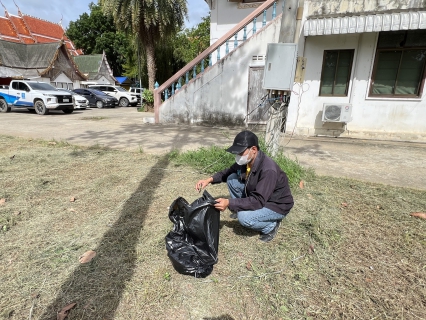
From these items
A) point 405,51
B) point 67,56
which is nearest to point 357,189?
point 405,51

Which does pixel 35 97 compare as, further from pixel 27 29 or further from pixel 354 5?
pixel 27 29

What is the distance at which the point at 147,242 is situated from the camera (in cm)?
237

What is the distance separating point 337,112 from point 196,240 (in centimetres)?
643

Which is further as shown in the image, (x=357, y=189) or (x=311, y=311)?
(x=357, y=189)

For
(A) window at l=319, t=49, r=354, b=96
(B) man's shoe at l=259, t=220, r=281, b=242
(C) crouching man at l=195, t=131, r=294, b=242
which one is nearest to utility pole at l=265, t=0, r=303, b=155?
(C) crouching man at l=195, t=131, r=294, b=242

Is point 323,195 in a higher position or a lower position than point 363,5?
lower

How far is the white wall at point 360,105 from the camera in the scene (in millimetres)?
6836

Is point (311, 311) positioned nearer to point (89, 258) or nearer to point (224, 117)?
point (89, 258)

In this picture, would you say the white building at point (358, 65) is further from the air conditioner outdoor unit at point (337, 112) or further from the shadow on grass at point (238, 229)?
the shadow on grass at point (238, 229)

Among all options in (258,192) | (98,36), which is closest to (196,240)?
(258,192)

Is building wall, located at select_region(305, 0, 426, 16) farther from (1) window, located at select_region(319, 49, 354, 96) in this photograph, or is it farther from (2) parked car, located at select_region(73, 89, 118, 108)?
(2) parked car, located at select_region(73, 89, 118, 108)

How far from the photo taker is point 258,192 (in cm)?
208

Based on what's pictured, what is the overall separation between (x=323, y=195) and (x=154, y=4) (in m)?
13.6

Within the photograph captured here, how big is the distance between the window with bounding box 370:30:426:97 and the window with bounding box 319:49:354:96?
0.67m
